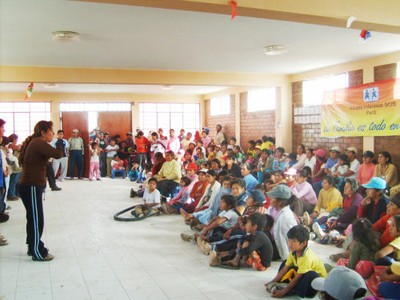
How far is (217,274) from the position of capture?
388cm

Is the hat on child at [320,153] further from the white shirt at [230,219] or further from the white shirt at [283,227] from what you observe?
the white shirt at [283,227]

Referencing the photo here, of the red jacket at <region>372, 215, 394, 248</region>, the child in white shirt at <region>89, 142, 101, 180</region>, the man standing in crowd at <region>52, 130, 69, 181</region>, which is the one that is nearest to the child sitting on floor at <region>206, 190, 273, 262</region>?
the red jacket at <region>372, 215, 394, 248</region>

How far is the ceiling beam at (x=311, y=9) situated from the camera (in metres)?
3.32

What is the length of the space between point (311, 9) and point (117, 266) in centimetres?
323

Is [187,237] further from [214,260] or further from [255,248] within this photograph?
[255,248]

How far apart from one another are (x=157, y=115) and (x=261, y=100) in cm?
539

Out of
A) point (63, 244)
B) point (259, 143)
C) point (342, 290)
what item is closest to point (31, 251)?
point (63, 244)

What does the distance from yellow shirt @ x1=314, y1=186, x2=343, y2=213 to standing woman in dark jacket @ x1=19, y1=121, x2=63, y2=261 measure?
358 centimetres

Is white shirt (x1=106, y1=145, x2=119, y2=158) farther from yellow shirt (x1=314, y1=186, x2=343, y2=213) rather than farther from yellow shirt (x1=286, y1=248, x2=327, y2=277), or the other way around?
yellow shirt (x1=286, y1=248, x2=327, y2=277)

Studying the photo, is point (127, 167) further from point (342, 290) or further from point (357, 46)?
point (342, 290)

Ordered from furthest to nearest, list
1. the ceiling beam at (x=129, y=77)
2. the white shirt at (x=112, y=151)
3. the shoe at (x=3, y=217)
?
1. the white shirt at (x=112, y=151)
2. the ceiling beam at (x=129, y=77)
3. the shoe at (x=3, y=217)

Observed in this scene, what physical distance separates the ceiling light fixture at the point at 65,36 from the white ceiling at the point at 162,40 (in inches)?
4.6

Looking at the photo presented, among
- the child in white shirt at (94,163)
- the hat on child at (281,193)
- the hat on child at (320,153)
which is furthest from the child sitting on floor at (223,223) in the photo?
the child in white shirt at (94,163)

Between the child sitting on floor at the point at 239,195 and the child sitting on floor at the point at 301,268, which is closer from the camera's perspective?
the child sitting on floor at the point at 301,268
